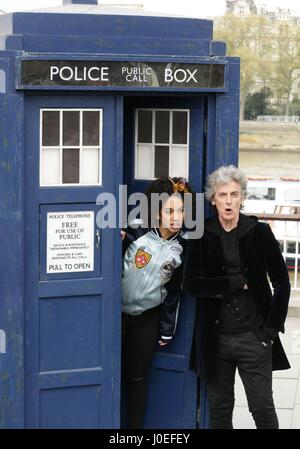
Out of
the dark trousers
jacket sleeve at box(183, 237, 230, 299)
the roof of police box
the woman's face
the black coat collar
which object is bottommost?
the dark trousers

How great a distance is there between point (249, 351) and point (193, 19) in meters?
1.73

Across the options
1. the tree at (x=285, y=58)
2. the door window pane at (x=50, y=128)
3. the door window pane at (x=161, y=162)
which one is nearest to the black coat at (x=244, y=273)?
the door window pane at (x=161, y=162)

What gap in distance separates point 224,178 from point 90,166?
0.69 meters

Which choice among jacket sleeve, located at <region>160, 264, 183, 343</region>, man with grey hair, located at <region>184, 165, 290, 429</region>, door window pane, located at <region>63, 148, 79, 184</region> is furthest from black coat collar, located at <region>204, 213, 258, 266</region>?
door window pane, located at <region>63, 148, 79, 184</region>

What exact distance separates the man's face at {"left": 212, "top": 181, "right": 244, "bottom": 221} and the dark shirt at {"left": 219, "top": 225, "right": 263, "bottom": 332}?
0.35 ft

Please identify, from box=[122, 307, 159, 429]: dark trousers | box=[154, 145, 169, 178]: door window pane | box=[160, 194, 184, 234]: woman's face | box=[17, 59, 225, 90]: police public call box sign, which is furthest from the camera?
box=[154, 145, 169, 178]: door window pane

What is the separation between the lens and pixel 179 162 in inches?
193

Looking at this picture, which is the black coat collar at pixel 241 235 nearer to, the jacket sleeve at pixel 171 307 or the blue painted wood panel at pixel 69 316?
the jacket sleeve at pixel 171 307

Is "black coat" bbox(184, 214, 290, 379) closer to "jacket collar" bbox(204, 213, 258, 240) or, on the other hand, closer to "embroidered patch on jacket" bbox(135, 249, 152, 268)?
"jacket collar" bbox(204, 213, 258, 240)

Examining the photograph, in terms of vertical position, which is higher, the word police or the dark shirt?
the word police

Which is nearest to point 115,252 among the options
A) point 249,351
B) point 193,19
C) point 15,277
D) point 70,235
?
point 70,235

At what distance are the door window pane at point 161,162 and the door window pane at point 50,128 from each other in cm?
73

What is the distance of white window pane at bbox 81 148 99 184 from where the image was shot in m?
4.50

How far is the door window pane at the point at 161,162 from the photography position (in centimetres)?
494
